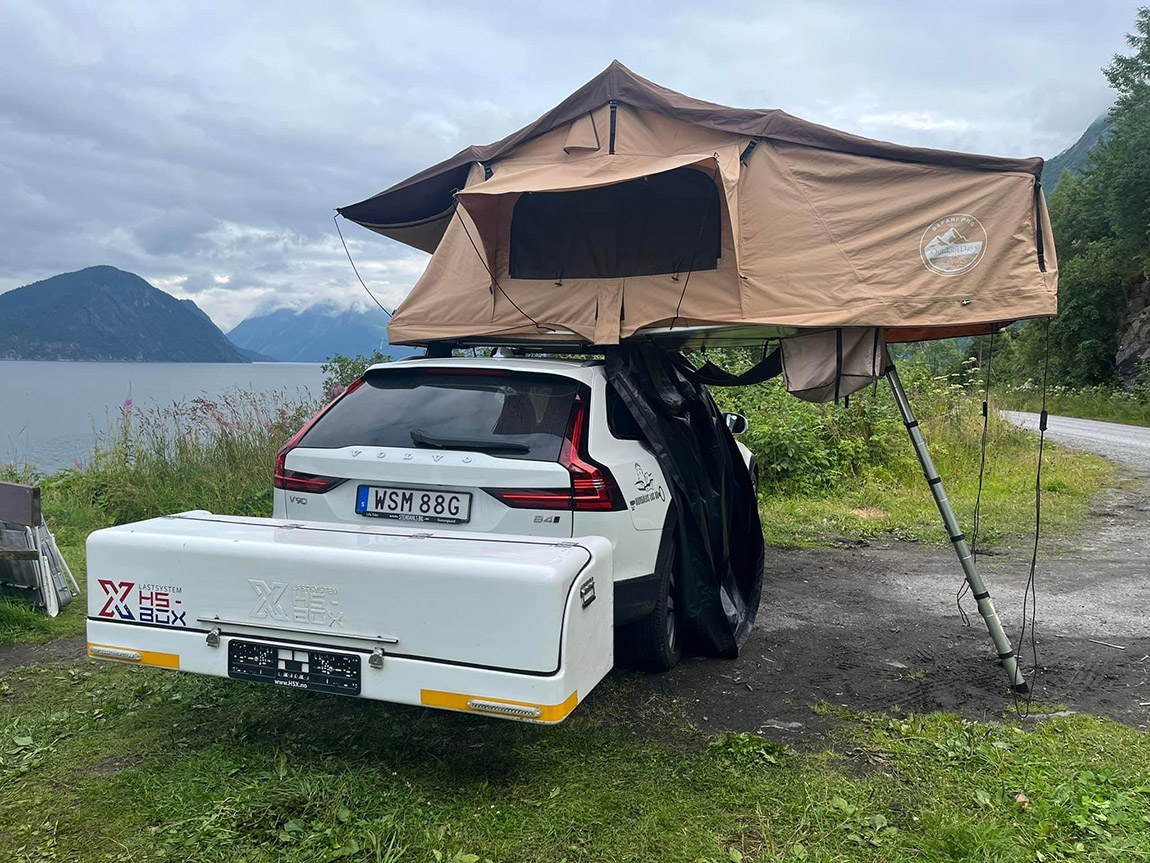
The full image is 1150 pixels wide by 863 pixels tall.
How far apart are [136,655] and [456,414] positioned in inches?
61.8

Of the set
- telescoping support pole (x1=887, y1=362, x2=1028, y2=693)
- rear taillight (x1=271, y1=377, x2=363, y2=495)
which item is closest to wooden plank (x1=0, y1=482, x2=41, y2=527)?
rear taillight (x1=271, y1=377, x2=363, y2=495)

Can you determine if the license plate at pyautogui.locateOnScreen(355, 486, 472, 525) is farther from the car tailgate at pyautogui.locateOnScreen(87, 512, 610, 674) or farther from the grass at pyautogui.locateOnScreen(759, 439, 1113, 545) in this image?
the grass at pyautogui.locateOnScreen(759, 439, 1113, 545)

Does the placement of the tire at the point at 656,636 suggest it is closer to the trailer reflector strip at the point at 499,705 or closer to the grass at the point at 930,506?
the trailer reflector strip at the point at 499,705

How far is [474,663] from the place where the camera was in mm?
2740

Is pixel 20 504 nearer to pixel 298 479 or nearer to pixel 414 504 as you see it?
pixel 298 479

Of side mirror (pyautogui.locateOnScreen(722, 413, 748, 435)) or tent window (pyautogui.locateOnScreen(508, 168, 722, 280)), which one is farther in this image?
side mirror (pyautogui.locateOnScreen(722, 413, 748, 435))

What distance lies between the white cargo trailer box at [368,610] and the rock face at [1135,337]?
107 ft

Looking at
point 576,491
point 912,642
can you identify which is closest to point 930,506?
point 912,642

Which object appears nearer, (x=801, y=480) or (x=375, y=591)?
(x=375, y=591)

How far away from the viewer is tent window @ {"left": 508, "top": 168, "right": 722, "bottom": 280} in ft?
14.9

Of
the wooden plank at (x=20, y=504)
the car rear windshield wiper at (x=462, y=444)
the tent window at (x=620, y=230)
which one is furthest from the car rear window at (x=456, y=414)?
the wooden plank at (x=20, y=504)

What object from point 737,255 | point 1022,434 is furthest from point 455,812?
point 1022,434

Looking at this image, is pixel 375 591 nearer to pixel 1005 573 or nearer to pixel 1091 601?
pixel 1091 601

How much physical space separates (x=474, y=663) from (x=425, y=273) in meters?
3.15
